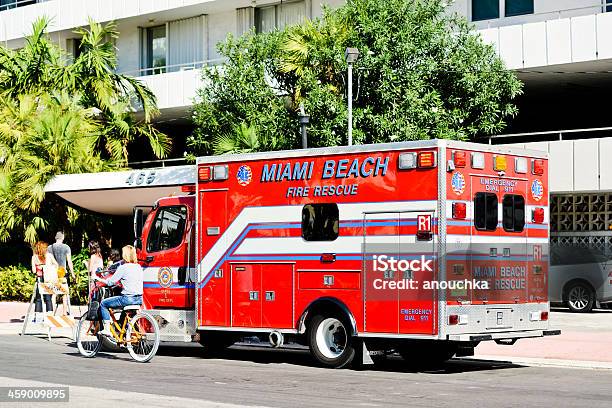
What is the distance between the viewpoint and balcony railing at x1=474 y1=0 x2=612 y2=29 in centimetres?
2872

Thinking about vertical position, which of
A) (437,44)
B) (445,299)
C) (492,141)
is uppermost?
(437,44)

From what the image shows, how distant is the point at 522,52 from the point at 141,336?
16.1 meters

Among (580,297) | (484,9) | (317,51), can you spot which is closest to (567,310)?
(580,297)

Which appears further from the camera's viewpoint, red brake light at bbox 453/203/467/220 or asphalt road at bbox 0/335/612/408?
red brake light at bbox 453/203/467/220

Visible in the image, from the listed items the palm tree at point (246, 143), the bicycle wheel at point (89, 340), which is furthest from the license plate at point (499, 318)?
the palm tree at point (246, 143)

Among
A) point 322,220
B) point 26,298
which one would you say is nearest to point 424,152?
point 322,220

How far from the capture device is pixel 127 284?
16.6 meters

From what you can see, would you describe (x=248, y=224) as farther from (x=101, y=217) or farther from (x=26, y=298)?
(x=26, y=298)

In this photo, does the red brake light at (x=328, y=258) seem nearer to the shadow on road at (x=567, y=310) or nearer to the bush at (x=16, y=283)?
the shadow on road at (x=567, y=310)

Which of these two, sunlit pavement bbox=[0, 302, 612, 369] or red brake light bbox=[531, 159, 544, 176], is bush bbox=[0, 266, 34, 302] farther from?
red brake light bbox=[531, 159, 544, 176]

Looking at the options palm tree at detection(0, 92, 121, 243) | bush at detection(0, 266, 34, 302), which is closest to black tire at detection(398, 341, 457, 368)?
palm tree at detection(0, 92, 121, 243)

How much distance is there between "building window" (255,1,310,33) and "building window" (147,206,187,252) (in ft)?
58.5

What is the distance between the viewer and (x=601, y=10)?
28734 mm

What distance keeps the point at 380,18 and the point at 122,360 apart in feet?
42.1
